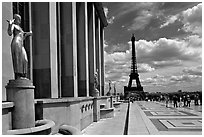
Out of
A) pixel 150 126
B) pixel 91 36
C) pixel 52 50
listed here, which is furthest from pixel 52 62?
pixel 91 36

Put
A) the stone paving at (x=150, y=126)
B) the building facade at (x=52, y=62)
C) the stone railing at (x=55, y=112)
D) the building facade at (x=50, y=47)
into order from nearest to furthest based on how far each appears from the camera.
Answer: the stone railing at (x=55, y=112)
the building facade at (x=52, y=62)
the building facade at (x=50, y=47)
the stone paving at (x=150, y=126)

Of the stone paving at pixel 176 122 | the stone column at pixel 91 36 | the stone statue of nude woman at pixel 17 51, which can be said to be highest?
the stone column at pixel 91 36

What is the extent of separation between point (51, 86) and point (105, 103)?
33.8 feet

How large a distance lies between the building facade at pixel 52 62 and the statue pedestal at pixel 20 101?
0.18 meters

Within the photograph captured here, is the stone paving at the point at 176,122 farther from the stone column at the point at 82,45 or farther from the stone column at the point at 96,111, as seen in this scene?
the stone column at the point at 82,45

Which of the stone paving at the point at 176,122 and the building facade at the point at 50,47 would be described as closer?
the building facade at the point at 50,47

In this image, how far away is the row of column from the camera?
14125mm

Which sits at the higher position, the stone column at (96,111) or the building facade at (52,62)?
the building facade at (52,62)

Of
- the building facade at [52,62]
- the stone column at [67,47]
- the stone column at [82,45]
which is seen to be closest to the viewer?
the building facade at [52,62]

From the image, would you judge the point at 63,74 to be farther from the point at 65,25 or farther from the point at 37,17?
the point at 37,17

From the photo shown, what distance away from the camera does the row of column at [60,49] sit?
46.3ft

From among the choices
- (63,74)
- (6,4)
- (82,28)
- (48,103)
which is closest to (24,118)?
(48,103)

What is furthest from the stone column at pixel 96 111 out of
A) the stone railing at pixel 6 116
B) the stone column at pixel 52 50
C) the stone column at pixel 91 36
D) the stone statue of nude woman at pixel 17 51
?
the stone railing at pixel 6 116

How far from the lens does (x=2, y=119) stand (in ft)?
20.7
